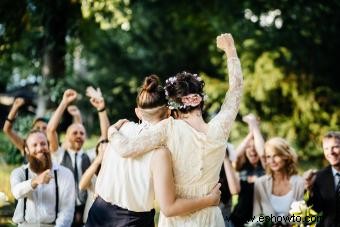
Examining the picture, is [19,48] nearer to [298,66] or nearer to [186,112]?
[298,66]

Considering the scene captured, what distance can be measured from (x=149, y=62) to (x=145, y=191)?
15741 millimetres

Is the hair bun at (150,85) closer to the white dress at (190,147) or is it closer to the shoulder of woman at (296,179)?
the white dress at (190,147)

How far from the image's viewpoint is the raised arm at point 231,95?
11.5 feet

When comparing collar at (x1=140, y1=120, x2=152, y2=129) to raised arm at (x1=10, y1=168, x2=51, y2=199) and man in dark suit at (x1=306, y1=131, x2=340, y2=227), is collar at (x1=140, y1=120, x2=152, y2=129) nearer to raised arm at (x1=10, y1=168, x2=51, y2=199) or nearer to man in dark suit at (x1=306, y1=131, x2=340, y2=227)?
raised arm at (x1=10, y1=168, x2=51, y2=199)

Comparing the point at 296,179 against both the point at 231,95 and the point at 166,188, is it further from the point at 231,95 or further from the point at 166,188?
the point at 166,188

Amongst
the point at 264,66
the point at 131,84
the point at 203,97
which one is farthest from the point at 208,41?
the point at 203,97

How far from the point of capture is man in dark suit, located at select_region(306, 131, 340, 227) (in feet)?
16.3

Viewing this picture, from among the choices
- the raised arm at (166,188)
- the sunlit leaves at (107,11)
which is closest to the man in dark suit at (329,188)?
the raised arm at (166,188)

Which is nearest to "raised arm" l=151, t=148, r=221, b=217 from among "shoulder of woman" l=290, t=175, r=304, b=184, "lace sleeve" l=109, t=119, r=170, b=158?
"lace sleeve" l=109, t=119, r=170, b=158

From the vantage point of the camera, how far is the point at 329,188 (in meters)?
5.04

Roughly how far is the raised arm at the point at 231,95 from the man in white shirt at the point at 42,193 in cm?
191

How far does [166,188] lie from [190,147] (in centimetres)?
30


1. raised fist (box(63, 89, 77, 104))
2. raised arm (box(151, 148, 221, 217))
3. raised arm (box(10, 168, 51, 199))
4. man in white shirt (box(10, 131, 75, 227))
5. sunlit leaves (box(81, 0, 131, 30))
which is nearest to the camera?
raised arm (box(151, 148, 221, 217))

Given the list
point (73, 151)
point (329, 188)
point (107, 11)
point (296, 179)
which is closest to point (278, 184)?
point (296, 179)
